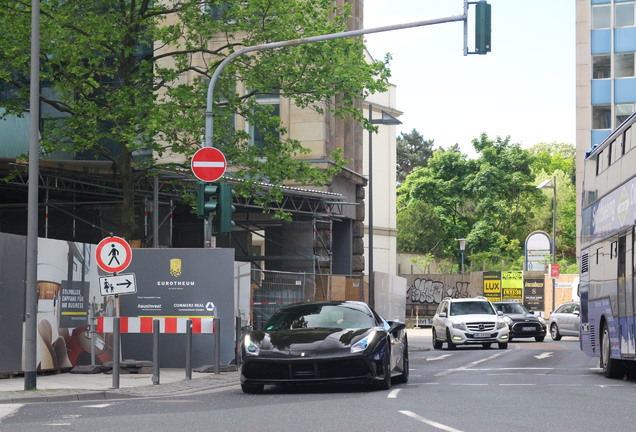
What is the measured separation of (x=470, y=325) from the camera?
35125 millimetres

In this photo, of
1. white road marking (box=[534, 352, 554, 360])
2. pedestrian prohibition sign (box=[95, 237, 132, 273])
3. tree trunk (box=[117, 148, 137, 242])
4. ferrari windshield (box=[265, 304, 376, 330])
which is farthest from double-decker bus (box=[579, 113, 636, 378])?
tree trunk (box=[117, 148, 137, 242])

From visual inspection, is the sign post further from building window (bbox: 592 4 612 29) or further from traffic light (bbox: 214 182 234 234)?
traffic light (bbox: 214 182 234 234)

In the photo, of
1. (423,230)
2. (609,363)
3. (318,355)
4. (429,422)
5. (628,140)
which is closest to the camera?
(429,422)

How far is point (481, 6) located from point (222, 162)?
5638 millimetres

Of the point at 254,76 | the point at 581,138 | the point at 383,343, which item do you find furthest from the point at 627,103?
the point at 383,343

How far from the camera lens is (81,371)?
20031mm

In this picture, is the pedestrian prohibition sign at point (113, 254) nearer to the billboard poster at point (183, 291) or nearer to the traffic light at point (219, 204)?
the traffic light at point (219, 204)

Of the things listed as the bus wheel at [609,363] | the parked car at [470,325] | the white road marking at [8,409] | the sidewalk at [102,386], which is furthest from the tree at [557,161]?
the white road marking at [8,409]

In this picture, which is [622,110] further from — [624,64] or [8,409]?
[8,409]

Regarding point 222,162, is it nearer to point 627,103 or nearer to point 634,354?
point 634,354

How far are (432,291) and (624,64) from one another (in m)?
16.2

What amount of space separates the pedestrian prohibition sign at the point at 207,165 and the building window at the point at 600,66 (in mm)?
47497

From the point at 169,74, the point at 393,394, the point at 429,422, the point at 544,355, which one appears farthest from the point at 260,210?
the point at 429,422

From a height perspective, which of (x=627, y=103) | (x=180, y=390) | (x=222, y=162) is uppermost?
(x=627, y=103)
